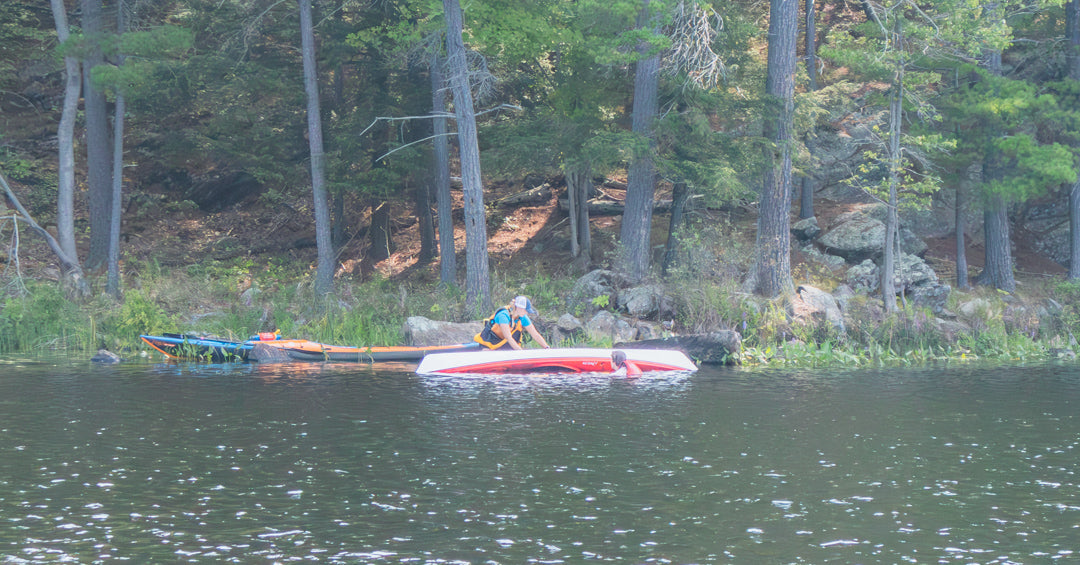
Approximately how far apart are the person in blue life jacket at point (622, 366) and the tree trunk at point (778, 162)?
5391 millimetres

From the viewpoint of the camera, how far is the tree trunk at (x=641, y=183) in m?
20.2

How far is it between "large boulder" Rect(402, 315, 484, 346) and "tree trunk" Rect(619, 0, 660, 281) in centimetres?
411

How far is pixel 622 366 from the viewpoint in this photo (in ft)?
49.3

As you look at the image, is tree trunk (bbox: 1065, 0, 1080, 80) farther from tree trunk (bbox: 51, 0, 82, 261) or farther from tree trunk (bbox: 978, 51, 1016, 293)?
tree trunk (bbox: 51, 0, 82, 261)

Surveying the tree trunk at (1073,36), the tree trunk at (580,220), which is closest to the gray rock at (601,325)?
the tree trunk at (580,220)

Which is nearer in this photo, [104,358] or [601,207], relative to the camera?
[104,358]

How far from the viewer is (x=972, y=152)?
2141cm

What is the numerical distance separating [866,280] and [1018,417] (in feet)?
34.5

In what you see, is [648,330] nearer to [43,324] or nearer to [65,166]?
[43,324]

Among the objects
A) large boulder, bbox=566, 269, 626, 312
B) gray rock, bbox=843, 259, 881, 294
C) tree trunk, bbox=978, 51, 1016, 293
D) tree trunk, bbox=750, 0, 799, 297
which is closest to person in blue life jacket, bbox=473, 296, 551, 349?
large boulder, bbox=566, 269, 626, 312

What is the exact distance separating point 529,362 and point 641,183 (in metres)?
7.19

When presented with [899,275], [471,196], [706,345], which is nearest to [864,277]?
[899,275]

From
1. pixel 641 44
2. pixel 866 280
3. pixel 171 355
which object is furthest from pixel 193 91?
pixel 866 280

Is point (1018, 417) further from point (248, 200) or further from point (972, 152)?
point (248, 200)
